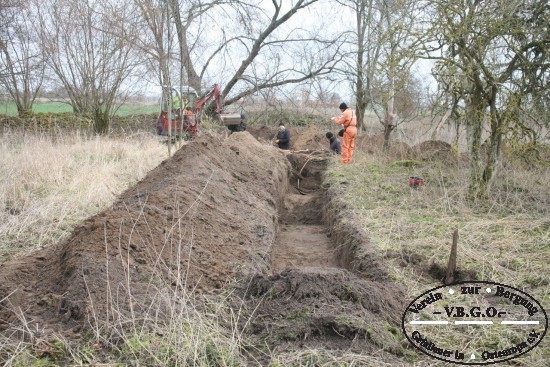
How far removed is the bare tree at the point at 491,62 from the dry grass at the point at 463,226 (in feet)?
2.60

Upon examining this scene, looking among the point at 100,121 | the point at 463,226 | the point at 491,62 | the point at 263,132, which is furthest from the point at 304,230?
the point at 263,132

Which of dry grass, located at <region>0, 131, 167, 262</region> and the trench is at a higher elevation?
dry grass, located at <region>0, 131, 167, 262</region>

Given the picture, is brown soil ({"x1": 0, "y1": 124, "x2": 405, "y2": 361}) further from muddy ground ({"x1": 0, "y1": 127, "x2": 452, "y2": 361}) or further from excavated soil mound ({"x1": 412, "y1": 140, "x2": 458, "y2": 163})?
excavated soil mound ({"x1": 412, "y1": 140, "x2": 458, "y2": 163})

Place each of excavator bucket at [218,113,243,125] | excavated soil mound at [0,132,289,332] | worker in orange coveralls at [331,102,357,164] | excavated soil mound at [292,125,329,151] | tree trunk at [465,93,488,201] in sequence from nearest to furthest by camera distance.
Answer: excavated soil mound at [0,132,289,332] → tree trunk at [465,93,488,201] → worker in orange coveralls at [331,102,357,164] → excavated soil mound at [292,125,329,151] → excavator bucket at [218,113,243,125]

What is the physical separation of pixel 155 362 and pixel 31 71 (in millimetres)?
20563

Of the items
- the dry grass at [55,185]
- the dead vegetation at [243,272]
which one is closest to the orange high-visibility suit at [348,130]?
the dead vegetation at [243,272]

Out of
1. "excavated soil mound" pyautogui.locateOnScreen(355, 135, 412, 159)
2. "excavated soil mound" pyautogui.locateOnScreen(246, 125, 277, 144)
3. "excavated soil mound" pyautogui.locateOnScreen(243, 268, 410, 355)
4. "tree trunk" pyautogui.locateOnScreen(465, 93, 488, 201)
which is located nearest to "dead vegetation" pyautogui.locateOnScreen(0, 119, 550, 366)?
"excavated soil mound" pyautogui.locateOnScreen(243, 268, 410, 355)

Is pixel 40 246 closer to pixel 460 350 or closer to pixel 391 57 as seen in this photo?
pixel 460 350

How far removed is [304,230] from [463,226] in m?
3.09

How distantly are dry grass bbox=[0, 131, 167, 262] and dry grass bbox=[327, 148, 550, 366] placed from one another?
410 cm

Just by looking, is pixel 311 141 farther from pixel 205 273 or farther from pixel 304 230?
pixel 205 273

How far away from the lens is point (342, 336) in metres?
3.47
